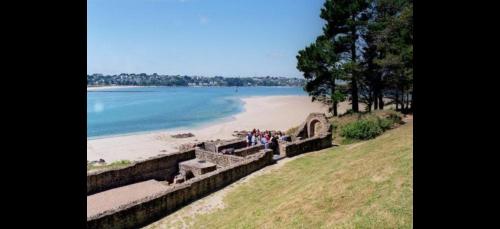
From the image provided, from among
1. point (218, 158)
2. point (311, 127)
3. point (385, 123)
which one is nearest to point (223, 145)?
point (218, 158)

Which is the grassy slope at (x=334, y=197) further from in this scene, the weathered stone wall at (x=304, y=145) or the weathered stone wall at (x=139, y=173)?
the weathered stone wall at (x=139, y=173)

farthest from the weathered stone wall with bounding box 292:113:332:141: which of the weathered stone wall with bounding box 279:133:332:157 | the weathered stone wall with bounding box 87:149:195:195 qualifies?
the weathered stone wall with bounding box 87:149:195:195

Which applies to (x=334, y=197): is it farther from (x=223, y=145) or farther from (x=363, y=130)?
(x=363, y=130)

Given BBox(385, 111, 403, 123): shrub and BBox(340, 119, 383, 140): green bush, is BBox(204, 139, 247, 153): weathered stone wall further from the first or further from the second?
BBox(385, 111, 403, 123): shrub

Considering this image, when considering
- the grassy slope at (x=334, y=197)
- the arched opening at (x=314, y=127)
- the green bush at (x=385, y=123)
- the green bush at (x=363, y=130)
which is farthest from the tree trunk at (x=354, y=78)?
the grassy slope at (x=334, y=197)

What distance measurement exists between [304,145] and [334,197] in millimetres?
10569

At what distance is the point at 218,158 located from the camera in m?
19.7

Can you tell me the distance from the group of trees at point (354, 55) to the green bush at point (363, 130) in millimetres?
6024

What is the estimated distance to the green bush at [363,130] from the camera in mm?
22797

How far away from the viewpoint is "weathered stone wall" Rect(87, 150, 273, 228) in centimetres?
1197
